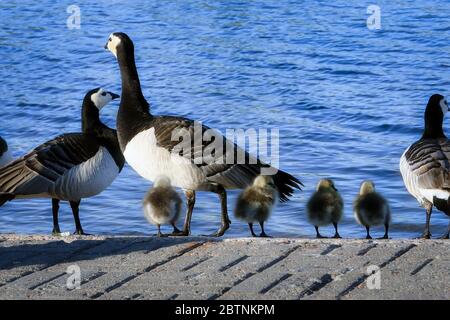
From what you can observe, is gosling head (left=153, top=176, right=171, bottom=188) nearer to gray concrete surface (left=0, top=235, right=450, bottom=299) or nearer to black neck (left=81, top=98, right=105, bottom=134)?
black neck (left=81, top=98, right=105, bottom=134)

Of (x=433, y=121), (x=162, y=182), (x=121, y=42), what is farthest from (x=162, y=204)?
(x=433, y=121)

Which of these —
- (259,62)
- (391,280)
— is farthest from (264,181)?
(259,62)

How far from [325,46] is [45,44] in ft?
16.7

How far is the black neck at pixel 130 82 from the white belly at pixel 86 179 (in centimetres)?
47

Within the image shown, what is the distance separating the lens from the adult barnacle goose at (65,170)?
24.4 ft

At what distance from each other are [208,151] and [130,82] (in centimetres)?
99

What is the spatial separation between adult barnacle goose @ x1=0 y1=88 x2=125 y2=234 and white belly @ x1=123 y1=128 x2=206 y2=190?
1.25ft

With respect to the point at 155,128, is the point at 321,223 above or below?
below

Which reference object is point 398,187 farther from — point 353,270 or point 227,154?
point 353,270

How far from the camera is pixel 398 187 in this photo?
1048 cm

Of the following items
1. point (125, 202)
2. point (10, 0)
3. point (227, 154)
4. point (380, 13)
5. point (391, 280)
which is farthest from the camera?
point (10, 0)

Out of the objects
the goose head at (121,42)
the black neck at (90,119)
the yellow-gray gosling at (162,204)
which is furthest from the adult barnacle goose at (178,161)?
the goose head at (121,42)

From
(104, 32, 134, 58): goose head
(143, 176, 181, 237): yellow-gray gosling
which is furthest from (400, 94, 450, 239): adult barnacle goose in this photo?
(104, 32, 134, 58): goose head

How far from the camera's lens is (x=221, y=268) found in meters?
5.38
